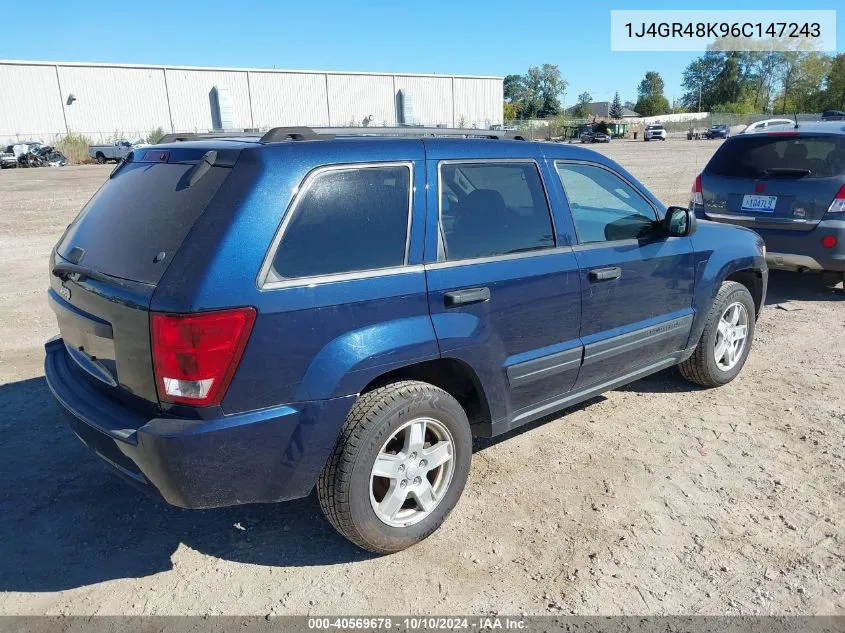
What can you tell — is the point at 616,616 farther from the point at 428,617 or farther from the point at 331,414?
the point at 331,414

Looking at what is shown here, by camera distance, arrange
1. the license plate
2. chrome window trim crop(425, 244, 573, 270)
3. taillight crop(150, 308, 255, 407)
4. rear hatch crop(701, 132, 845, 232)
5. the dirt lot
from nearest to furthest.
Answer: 1. taillight crop(150, 308, 255, 407)
2. the dirt lot
3. chrome window trim crop(425, 244, 573, 270)
4. rear hatch crop(701, 132, 845, 232)
5. the license plate

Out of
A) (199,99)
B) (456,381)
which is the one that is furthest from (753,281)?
(199,99)

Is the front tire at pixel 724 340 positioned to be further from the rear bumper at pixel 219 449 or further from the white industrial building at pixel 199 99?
the white industrial building at pixel 199 99

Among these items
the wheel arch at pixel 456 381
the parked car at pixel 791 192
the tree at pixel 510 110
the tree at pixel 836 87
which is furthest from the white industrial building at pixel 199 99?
the tree at pixel 510 110

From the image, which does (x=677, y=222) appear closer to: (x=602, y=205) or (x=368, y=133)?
(x=602, y=205)

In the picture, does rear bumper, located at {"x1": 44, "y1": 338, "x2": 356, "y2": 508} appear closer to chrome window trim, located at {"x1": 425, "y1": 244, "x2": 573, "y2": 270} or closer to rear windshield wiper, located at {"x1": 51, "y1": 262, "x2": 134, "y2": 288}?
rear windshield wiper, located at {"x1": 51, "y1": 262, "x2": 134, "y2": 288}

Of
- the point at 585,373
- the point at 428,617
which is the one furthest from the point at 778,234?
the point at 428,617

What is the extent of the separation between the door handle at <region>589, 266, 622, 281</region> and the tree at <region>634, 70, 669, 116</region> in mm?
131784

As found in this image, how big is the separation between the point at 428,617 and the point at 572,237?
209cm

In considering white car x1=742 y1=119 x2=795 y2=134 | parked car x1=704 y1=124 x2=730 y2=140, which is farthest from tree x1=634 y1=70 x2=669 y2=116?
white car x1=742 y1=119 x2=795 y2=134

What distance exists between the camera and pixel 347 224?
280 centimetres

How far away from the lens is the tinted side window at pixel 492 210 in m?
3.16

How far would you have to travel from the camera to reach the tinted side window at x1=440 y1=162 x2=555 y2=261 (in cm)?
316

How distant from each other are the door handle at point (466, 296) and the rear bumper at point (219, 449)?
0.65m
